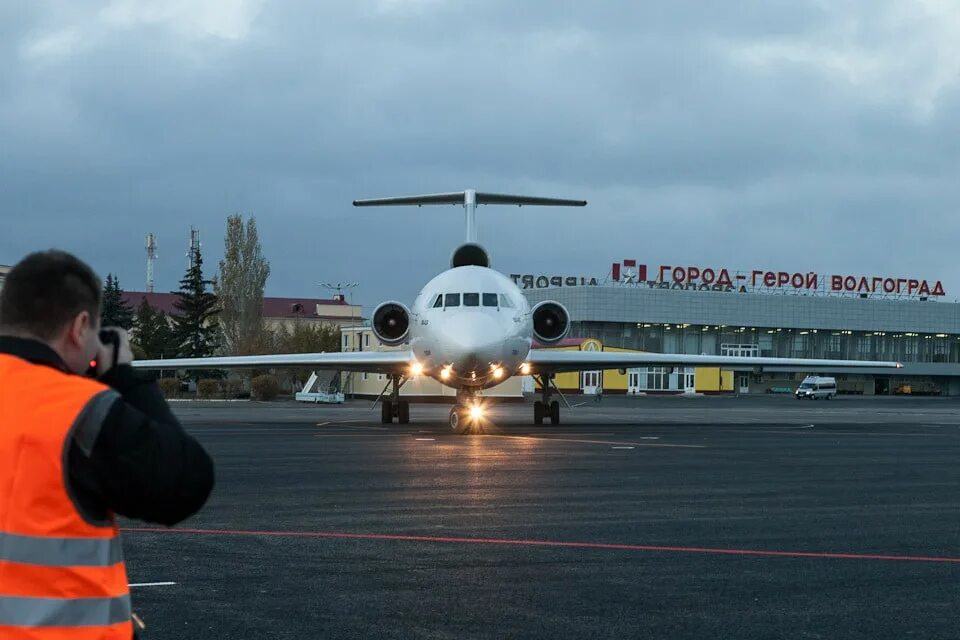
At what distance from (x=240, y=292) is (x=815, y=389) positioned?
38.0 metres

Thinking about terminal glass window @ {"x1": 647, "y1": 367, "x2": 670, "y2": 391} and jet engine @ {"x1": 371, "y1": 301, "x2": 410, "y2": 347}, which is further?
terminal glass window @ {"x1": 647, "y1": 367, "x2": 670, "y2": 391}

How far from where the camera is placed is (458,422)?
2564 cm

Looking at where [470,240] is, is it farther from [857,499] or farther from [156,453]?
[156,453]

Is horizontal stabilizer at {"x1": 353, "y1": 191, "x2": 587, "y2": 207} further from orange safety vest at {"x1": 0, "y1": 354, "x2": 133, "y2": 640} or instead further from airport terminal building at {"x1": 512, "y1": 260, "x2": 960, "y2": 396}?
airport terminal building at {"x1": 512, "y1": 260, "x2": 960, "y2": 396}

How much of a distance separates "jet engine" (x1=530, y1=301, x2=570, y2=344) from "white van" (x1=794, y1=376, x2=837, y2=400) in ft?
172

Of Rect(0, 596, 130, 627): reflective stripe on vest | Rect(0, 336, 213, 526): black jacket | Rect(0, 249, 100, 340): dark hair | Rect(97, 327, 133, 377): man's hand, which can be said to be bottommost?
Rect(0, 596, 130, 627): reflective stripe on vest

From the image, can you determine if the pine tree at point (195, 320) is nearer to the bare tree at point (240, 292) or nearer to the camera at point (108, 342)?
the bare tree at point (240, 292)

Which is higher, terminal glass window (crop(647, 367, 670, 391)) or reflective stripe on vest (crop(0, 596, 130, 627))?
terminal glass window (crop(647, 367, 670, 391))

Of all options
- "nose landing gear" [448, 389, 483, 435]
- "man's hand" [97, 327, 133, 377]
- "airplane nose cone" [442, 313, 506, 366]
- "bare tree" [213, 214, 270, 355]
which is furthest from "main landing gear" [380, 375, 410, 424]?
"bare tree" [213, 214, 270, 355]

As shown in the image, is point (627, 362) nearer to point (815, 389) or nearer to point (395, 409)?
point (395, 409)

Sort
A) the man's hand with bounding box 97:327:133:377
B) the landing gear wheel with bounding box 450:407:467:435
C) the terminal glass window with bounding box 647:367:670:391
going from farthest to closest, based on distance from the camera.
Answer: the terminal glass window with bounding box 647:367:670:391 < the landing gear wheel with bounding box 450:407:467:435 < the man's hand with bounding box 97:327:133:377

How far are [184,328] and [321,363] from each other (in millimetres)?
64405

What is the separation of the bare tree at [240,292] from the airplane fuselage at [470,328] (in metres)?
50.8

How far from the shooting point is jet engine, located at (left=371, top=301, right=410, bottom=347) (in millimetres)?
28147
